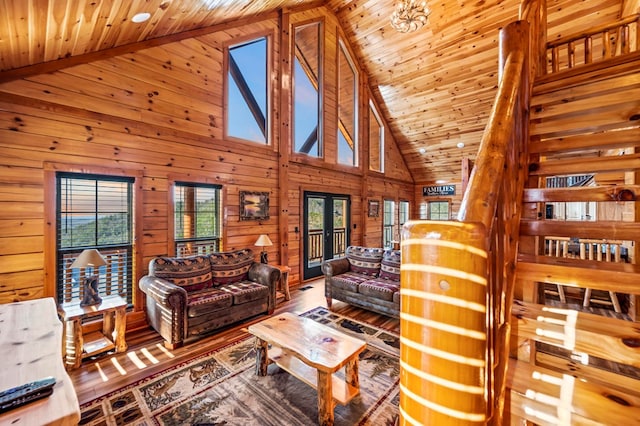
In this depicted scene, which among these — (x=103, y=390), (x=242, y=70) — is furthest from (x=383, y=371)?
(x=242, y=70)

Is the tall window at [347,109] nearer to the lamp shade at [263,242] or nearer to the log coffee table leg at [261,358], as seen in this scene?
the lamp shade at [263,242]

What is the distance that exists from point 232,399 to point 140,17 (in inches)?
148

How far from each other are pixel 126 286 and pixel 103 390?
55.4 inches

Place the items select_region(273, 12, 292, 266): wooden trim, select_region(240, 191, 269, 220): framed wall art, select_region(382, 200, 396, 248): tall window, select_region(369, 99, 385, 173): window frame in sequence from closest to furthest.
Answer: select_region(240, 191, 269, 220): framed wall art
select_region(273, 12, 292, 266): wooden trim
select_region(369, 99, 385, 173): window frame
select_region(382, 200, 396, 248): tall window

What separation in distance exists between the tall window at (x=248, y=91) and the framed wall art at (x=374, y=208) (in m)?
3.51

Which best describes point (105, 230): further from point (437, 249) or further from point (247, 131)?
point (437, 249)

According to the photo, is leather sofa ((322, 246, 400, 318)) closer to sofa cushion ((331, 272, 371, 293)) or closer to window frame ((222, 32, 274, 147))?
sofa cushion ((331, 272, 371, 293))

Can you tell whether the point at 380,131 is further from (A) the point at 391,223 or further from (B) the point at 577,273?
(B) the point at 577,273

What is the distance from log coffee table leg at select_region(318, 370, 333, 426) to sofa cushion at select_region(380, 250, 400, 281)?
224 cm

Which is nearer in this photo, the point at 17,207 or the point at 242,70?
the point at 17,207

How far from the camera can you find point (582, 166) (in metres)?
1.57

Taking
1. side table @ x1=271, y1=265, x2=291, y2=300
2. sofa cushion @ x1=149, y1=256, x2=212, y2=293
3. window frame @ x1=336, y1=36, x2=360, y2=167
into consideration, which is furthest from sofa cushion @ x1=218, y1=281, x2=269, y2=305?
window frame @ x1=336, y1=36, x2=360, y2=167

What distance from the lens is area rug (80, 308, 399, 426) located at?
1980 millimetres

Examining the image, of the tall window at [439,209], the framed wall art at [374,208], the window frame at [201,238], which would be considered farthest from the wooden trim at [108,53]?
the tall window at [439,209]
